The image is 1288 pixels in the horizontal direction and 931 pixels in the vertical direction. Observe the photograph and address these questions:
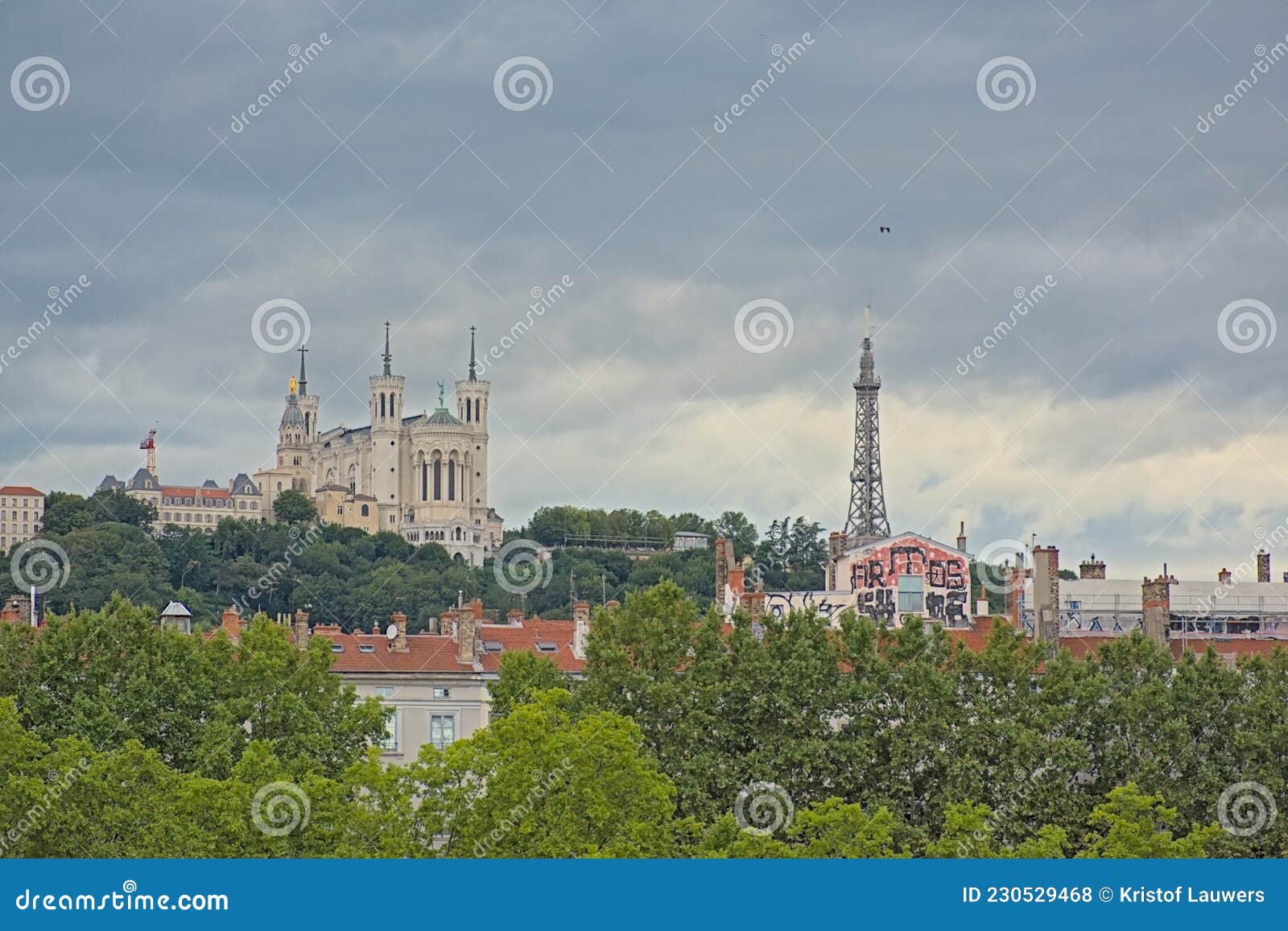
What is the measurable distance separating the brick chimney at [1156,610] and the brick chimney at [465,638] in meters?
23.7

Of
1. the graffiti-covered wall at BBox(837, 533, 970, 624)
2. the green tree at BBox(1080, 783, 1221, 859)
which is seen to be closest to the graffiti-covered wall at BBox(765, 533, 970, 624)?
the graffiti-covered wall at BBox(837, 533, 970, 624)

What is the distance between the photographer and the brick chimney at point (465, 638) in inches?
3140

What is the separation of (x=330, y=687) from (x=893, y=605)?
134ft

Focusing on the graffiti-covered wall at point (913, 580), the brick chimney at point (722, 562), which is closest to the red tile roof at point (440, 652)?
the brick chimney at point (722, 562)

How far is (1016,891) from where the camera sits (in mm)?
26562

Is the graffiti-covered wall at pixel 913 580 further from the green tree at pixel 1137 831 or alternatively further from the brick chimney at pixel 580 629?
the green tree at pixel 1137 831

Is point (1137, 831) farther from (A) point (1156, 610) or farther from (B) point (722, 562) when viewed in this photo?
(B) point (722, 562)

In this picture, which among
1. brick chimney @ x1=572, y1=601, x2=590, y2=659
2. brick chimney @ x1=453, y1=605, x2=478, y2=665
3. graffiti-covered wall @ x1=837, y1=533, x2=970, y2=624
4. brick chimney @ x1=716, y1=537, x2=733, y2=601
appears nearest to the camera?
brick chimney @ x1=453, y1=605, x2=478, y2=665

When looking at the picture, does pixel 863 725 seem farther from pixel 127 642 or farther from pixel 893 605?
pixel 893 605

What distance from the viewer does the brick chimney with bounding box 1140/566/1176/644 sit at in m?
86.3

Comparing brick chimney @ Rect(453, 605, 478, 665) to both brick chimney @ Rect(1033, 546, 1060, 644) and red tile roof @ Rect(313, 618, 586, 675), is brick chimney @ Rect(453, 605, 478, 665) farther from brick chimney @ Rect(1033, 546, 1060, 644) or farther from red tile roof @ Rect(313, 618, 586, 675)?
brick chimney @ Rect(1033, 546, 1060, 644)

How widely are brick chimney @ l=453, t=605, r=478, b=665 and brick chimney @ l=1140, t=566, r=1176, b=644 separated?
934 inches

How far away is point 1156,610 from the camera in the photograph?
3442 inches

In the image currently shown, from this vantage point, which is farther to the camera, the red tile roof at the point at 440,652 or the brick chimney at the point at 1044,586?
the brick chimney at the point at 1044,586
